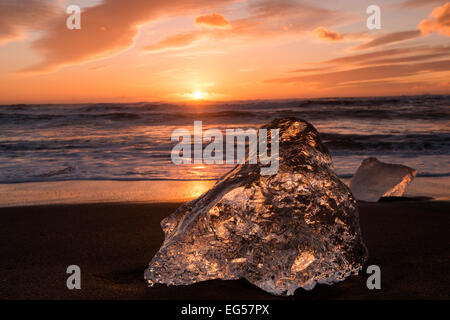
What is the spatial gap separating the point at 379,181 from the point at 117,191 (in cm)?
327

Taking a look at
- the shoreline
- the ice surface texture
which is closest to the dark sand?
the ice surface texture

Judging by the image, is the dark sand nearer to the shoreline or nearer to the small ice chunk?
the small ice chunk

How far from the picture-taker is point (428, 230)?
318cm

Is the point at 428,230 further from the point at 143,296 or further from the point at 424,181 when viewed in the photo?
the point at 424,181

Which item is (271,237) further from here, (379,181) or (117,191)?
(117,191)

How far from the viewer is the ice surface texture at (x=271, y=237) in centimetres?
198

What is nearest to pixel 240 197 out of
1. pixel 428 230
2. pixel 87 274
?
pixel 87 274

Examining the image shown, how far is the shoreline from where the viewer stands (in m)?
4.61

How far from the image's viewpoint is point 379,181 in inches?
181

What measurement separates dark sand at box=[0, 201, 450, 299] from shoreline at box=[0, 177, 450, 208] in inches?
17.5

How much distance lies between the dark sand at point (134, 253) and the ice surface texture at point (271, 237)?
0.08 meters
